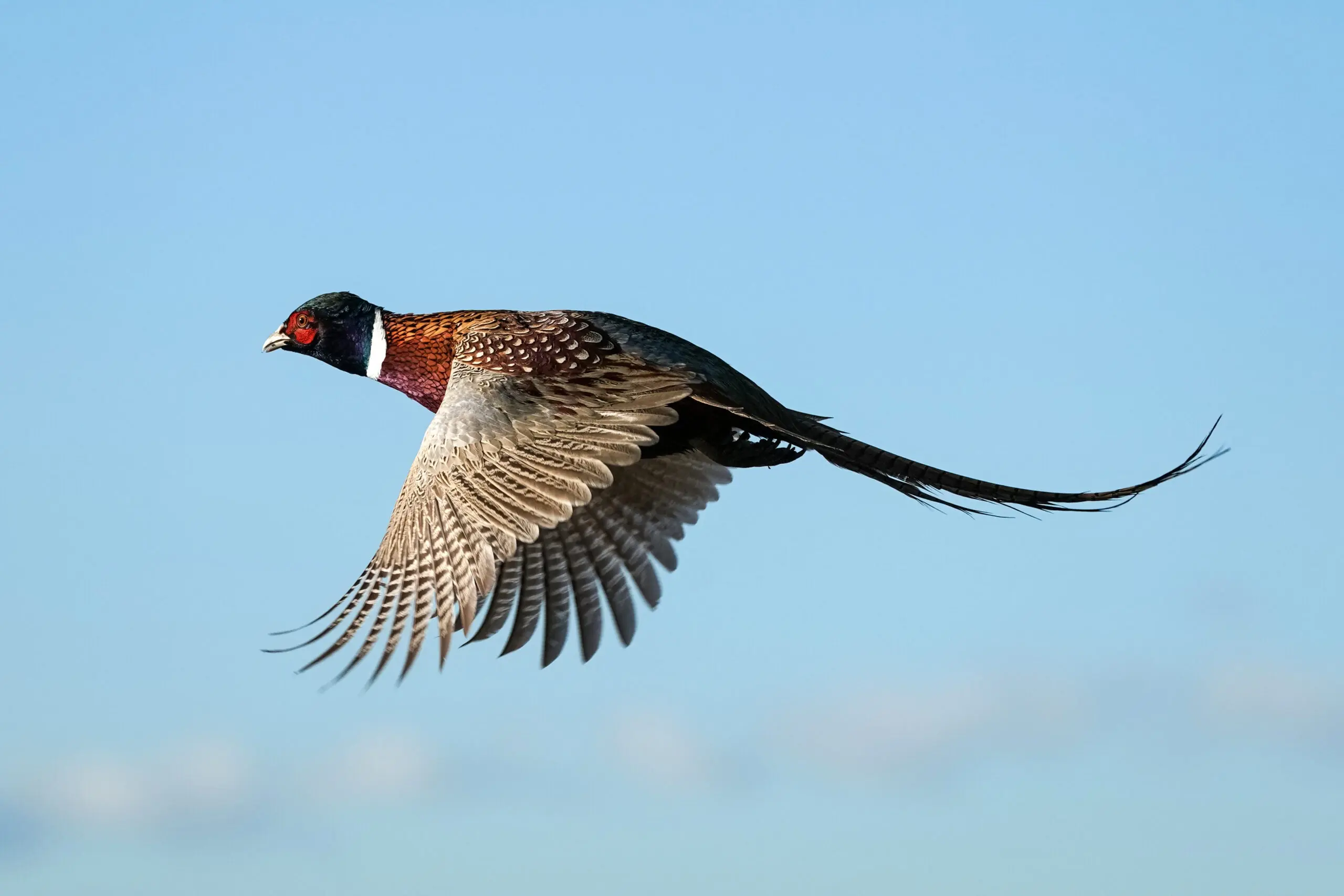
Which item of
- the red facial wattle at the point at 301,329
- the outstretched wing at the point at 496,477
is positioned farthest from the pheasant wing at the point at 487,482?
the red facial wattle at the point at 301,329

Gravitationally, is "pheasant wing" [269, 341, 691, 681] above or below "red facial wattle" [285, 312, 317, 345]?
below

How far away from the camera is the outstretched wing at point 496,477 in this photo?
6645 mm

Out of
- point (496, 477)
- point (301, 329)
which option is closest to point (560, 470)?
point (496, 477)

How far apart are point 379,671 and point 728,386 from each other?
2.25 metres

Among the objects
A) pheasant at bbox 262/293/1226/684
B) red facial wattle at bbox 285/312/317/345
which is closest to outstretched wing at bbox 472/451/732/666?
pheasant at bbox 262/293/1226/684

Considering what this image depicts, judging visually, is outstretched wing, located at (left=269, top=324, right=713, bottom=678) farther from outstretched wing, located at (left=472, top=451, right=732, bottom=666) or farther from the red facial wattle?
the red facial wattle

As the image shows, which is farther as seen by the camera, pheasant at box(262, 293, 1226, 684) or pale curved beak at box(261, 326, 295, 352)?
pale curved beak at box(261, 326, 295, 352)

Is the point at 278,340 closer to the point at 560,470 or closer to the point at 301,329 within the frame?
the point at 301,329

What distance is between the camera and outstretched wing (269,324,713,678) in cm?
664

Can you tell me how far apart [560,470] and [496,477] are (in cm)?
31

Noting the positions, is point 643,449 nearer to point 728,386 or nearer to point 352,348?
point 728,386

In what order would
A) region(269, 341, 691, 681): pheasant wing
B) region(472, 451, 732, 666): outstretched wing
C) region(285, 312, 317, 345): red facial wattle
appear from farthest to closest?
1. region(285, 312, 317, 345): red facial wattle
2. region(472, 451, 732, 666): outstretched wing
3. region(269, 341, 691, 681): pheasant wing

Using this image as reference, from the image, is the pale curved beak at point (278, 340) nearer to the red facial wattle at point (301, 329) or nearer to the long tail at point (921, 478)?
the red facial wattle at point (301, 329)

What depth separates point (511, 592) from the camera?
729cm
